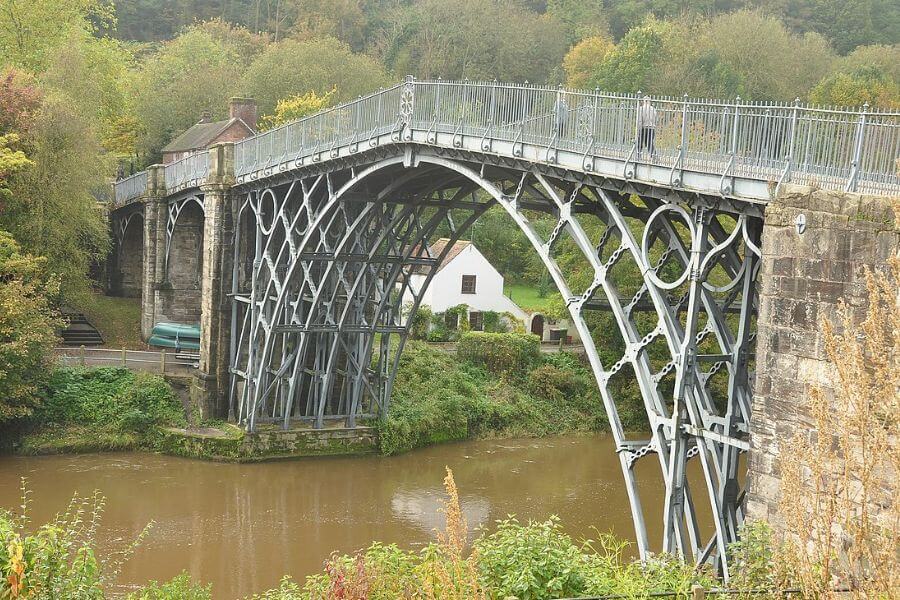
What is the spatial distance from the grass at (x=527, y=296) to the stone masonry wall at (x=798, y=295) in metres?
32.9

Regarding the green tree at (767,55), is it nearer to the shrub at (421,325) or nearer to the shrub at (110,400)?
the shrub at (421,325)

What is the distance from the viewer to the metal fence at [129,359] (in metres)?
30.3

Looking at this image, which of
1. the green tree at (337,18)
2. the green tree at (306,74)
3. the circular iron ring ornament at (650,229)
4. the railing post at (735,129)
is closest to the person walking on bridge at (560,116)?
the circular iron ring ornament at (650,229)

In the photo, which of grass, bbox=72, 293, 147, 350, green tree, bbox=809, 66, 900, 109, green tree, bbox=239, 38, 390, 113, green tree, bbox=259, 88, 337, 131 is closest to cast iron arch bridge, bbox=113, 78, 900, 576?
grass, bbox=72, 293, 147, 350

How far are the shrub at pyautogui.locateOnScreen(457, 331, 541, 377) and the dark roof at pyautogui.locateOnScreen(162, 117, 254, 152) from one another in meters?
12.5

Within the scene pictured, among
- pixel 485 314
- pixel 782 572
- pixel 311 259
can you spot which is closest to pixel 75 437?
pixel 311 259

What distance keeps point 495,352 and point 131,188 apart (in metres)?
13.9

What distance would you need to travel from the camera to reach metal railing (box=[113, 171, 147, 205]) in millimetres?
36250

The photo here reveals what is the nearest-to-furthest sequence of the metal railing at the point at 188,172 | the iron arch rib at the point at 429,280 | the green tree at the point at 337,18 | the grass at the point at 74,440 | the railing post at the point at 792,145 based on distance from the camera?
the railing post at the point at 792,145
the iron arch rib at the point at 429,280
the grass at the point at 74,440
the metal railing at the point at 188,172
the green tree at the point at 337,18

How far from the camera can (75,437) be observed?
90.0 feet

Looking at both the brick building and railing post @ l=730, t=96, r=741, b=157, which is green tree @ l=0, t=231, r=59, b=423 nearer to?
the brick building

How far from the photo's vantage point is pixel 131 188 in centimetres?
3791

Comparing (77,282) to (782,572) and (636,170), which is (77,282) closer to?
(636,170)

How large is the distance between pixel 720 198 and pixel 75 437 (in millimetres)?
20394
